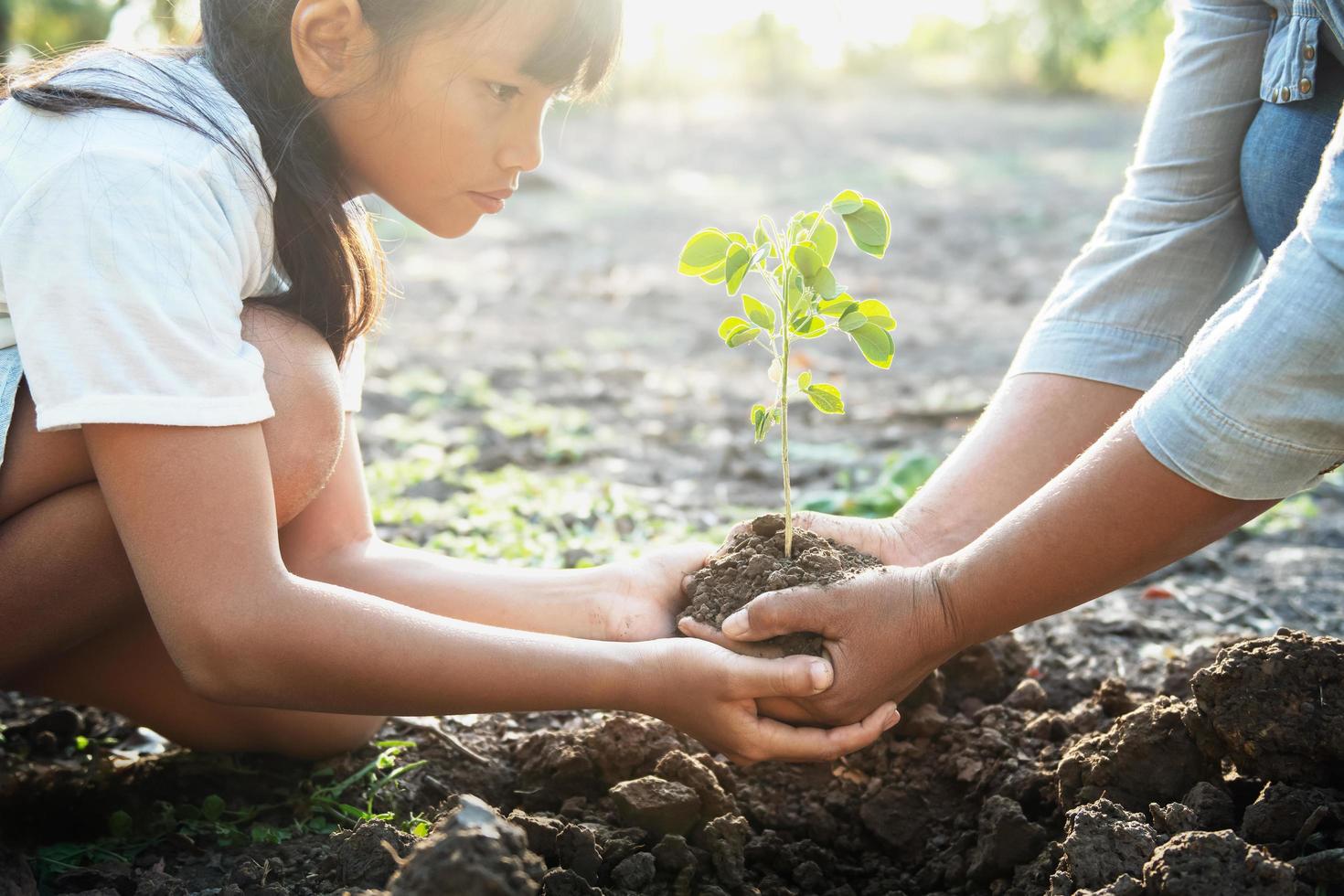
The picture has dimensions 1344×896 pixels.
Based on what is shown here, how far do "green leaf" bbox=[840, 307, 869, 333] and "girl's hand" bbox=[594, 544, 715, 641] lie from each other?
2.03ft

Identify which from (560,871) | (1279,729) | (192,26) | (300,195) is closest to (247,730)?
(560,871)

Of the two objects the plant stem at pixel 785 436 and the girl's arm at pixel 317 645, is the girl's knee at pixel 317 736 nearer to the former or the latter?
the girl's arm at pixel 317 645

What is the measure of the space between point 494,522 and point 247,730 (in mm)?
1254

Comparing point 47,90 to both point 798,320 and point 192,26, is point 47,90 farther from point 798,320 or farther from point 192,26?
point 798,320

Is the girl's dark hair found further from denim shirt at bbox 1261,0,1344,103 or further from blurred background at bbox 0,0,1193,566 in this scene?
denim shirt at bbox 1261,0,1344,103

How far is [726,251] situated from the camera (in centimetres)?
196

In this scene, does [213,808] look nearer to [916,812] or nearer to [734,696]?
[734,696]

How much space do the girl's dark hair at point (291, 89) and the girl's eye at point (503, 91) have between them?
40 millimetres

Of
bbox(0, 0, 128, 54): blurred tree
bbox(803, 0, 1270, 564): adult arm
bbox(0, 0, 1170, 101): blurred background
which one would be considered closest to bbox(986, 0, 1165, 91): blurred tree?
bbox(0, 0, 1170, 101): blurred background

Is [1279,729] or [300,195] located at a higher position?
[300,195]

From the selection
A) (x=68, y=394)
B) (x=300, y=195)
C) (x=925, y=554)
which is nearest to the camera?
(x=68, y=394)

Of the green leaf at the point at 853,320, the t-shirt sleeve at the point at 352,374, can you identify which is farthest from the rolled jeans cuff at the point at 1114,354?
the t-shirt sleeve at the point at 352,374

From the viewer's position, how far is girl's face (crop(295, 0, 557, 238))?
184 centimetres

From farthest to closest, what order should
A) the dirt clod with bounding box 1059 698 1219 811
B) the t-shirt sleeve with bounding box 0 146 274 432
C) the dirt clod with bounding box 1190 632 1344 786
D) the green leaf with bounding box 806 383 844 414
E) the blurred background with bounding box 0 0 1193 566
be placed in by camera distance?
the blurred background with bounding box 0 0 1193 566
the green leaf with bounding box 806 383 844 414
the dirt clod with bounding box 1059 698 1219 811
the dirt clod with bounding box 1190 632 1344 786
the t-shirt sleeve with bounding box 0 146 274 432
